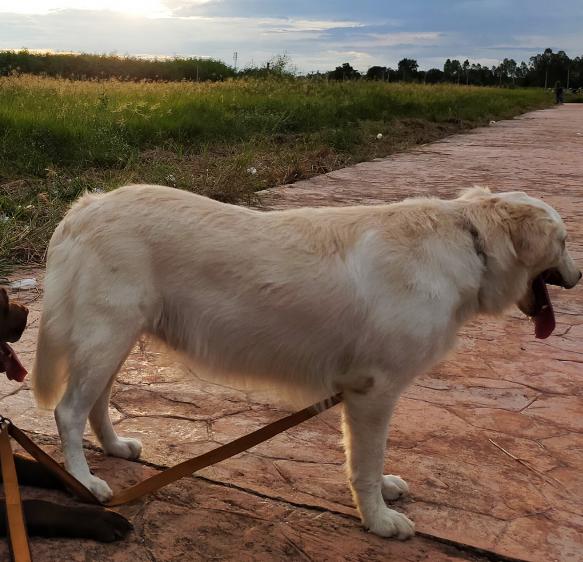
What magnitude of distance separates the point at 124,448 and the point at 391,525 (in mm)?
1116

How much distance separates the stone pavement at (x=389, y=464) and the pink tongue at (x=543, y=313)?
538 millimetres

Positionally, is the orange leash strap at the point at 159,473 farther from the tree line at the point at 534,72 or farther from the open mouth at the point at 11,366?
the tree line at the point at 534,72

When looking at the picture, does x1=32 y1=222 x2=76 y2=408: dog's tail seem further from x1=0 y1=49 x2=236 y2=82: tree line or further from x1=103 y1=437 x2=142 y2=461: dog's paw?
x1=0 y1=49 x2=236 y2=82: tree line

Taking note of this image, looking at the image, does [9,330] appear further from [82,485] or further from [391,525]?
[391,525]

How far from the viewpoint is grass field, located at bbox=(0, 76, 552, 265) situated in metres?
6.80

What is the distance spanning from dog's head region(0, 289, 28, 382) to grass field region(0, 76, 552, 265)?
293 cm

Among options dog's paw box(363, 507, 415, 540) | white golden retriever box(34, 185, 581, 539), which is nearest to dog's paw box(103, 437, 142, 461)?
white golden retriever box(34, 185, 581, 539)

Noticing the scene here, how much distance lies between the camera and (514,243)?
95.7 inches

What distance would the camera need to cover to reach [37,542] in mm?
2184

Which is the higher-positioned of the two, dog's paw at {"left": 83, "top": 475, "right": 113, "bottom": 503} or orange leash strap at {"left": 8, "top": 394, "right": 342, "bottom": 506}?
orange leash strap at {"left": 8, "top": 394, "right": 342, "bottom": 506}

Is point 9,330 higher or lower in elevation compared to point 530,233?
lower

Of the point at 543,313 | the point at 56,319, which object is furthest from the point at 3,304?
the point at 543,313

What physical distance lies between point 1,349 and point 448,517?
5.66ft

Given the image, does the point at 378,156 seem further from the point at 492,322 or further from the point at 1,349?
the point at 1,349
